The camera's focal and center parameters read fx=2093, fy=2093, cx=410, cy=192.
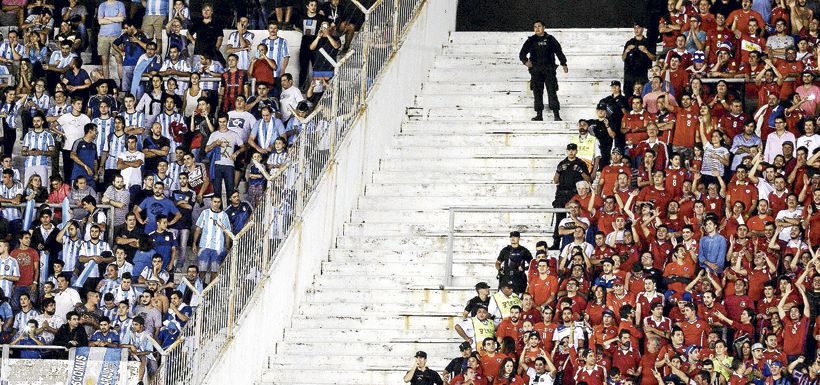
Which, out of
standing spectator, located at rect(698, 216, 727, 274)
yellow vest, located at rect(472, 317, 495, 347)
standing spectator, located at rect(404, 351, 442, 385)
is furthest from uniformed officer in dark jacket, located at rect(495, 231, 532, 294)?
standing spectator, located at rect(698, 216, 727, 274)

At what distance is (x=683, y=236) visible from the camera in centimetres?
2611

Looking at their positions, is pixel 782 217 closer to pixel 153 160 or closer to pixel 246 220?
pixel 246 220

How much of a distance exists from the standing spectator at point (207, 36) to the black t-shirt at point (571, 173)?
20.1 feet

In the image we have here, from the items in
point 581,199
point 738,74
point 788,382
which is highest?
point 738,74

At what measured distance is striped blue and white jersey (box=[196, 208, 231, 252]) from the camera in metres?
27.8

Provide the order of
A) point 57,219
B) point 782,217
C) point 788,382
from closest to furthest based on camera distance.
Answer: point 788,382, point 782,217, point 57,219

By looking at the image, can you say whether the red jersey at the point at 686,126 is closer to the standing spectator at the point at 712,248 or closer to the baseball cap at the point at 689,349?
the standing spectator at the point at 712,248

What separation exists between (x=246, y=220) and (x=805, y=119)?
7.57 m

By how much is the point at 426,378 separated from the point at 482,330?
1.10 metres

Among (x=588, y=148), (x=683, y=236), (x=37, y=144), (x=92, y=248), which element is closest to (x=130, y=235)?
(x=92, y=248)

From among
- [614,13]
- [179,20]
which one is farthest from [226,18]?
[614,13]

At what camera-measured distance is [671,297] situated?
83.8 ft

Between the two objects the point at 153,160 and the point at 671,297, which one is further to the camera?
the point at 153,160

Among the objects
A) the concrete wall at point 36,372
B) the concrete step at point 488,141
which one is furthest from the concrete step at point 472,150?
the concrete wall at point 36,372
